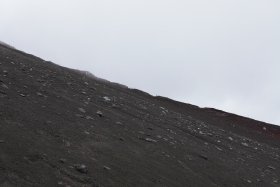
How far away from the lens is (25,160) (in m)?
13.6

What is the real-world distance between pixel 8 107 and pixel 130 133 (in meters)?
5.96

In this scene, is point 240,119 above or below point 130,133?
above

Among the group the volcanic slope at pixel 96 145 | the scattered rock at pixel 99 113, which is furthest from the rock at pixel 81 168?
the scattered rock at pixel 99 113

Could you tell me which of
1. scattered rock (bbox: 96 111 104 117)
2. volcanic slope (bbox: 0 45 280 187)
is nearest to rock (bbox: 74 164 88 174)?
volcanic slope (bbox: 0 45 280 187)

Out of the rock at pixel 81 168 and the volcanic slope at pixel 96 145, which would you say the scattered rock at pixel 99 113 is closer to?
A: the volcanic slope at pixel 96 145

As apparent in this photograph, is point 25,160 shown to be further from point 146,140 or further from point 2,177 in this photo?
point 146,140

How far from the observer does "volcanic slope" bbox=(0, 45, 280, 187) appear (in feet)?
45.8

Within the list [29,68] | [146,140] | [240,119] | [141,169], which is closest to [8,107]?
[141,169]

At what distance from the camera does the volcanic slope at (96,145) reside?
13953 mm

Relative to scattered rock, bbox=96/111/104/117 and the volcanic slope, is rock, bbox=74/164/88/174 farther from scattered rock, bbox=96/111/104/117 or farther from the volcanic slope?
scattered rock, bbox=96/111/104/117

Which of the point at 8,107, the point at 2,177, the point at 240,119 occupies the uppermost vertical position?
the point at 240,119

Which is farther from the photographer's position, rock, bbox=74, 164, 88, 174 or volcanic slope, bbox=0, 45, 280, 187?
rock, bbox=74, 164, 88, 174

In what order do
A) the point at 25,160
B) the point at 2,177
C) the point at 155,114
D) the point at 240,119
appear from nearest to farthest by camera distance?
1. the point at 2,177
2. the point at 25,160
3. the point at 155,114
4. the point at 240,119

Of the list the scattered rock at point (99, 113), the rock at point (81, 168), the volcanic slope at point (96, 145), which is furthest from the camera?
the scattered rock at point (99, 113)
